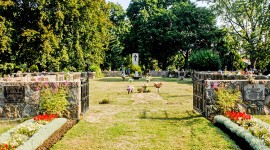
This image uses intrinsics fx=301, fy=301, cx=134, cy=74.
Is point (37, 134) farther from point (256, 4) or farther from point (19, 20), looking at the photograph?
point (256, 4)

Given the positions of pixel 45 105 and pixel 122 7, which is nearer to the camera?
pixel 45 105

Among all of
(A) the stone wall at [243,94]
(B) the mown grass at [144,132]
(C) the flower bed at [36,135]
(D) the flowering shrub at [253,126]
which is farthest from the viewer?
(A) the stone wall at [243,94]

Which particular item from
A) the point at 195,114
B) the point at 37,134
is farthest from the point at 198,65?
the point at 37,134

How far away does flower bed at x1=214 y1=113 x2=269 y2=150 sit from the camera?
637 centimetres

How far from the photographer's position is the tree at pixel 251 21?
4256cm

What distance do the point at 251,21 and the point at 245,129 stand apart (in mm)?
40665

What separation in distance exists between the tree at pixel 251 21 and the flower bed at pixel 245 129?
36.3 metres

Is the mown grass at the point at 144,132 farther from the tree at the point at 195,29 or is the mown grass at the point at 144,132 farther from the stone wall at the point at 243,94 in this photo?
the tree at the point at 195,29

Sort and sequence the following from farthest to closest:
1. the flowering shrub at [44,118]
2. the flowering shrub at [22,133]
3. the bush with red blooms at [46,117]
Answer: the bush with red blooms at [46,117] → the flowering shrub at [44,118] → the flowering shrub at [22,133]

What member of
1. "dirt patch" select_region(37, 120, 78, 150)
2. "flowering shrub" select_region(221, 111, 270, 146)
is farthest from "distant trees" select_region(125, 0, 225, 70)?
"dirt patch" select_region(37, 120, 78, 150)

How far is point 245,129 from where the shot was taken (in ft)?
25.4

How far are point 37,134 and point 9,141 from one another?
0.90 meters

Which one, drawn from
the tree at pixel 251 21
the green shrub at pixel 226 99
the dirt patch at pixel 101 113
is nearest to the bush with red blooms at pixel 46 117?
the dirt patch at pixel 101 113

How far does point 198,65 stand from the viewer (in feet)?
109
